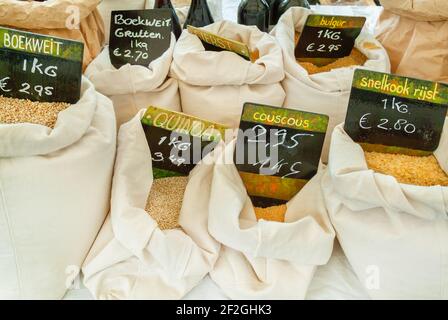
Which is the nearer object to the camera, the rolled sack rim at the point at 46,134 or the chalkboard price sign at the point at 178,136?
the rolled sack rim at the point at 46,134

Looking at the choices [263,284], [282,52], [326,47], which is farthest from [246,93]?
[263,284]

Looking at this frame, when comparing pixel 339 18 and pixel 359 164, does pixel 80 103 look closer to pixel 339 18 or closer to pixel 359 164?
pixel 359 164

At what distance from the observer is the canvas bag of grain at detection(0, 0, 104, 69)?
87 cm

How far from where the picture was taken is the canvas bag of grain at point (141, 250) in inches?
29.5

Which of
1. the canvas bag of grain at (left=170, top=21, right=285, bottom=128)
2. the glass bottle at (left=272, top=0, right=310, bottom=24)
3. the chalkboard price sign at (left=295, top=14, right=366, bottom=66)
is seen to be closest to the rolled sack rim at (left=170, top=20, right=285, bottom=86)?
the canvas bag of grain at (left=170, top=21, right=285, bottom=128)

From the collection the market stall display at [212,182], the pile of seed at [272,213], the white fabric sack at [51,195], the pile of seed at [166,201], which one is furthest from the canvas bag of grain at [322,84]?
the white fabric sack at [51,195]

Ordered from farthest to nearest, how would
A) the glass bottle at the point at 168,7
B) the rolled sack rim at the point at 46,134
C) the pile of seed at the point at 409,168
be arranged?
the glass bottle at the point at 168,7 < the pile of seed at the point at 409,168 < the rolled sack rim at the point at 46,134

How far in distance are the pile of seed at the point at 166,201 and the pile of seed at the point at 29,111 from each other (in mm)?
245

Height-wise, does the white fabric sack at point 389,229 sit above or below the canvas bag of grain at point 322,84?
below

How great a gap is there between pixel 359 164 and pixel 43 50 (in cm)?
60

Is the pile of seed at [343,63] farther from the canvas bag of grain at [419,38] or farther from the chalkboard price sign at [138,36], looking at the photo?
the chalkboard price sign at [138,36]

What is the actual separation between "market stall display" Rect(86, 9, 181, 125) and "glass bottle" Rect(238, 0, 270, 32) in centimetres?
37

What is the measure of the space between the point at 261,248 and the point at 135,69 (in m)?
0.50

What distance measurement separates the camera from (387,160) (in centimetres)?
82
